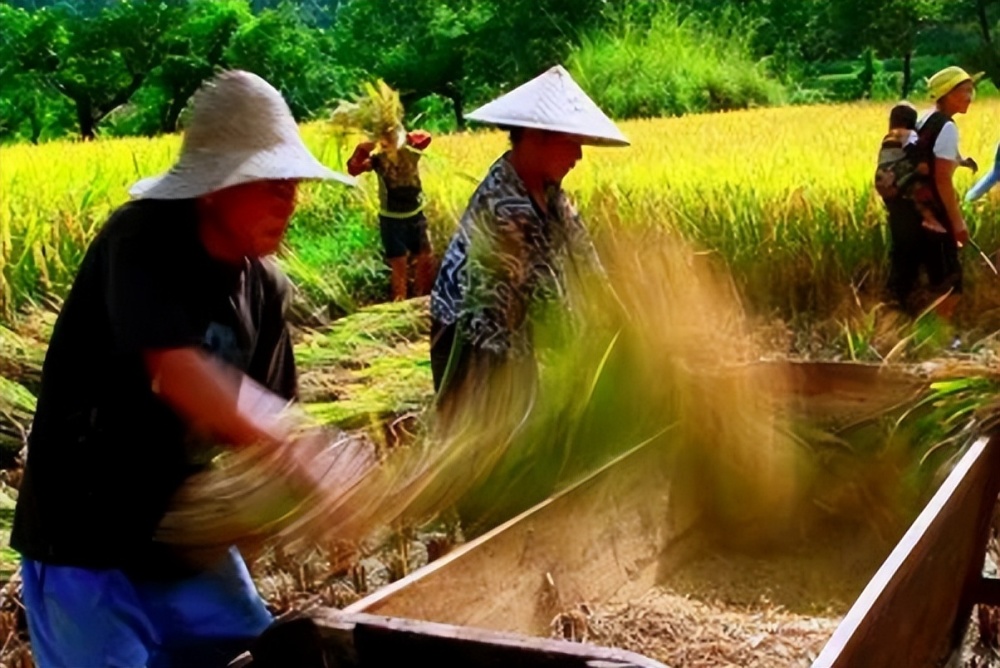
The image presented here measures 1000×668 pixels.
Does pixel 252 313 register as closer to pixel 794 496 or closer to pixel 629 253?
pixel 629 253

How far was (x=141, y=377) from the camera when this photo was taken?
5.92 ft

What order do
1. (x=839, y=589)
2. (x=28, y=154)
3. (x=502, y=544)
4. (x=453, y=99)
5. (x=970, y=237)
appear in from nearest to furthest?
1. (x=502, y=544)
2. (x=839, y=589)
3. (x=970, y=237)
4. (x=28, y=154)
5. (x=453, y=99)

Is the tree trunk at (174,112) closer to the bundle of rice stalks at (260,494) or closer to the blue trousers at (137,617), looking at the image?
the blue trousers at (137,617)

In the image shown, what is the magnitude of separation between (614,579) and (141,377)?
1.66 m

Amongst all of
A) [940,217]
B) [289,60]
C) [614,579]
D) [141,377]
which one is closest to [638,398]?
[614,579]

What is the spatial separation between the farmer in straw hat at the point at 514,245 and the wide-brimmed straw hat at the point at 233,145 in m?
1.29

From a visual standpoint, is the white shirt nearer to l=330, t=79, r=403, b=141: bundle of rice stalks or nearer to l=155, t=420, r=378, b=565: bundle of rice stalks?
l=330, t=79, r=403, b=141: bundle of rice stalks

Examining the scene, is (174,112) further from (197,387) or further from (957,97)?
(197,387)

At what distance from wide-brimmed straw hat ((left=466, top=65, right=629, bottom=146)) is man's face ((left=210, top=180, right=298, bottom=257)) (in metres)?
1.41

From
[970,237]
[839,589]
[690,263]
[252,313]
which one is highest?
→ [252,313]

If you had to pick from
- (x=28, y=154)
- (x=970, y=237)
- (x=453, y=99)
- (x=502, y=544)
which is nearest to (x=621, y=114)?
(x=453, y=99)

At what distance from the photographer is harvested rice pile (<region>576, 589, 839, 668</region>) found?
295 cm

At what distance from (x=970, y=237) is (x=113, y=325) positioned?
489 cm

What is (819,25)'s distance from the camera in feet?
48.4
